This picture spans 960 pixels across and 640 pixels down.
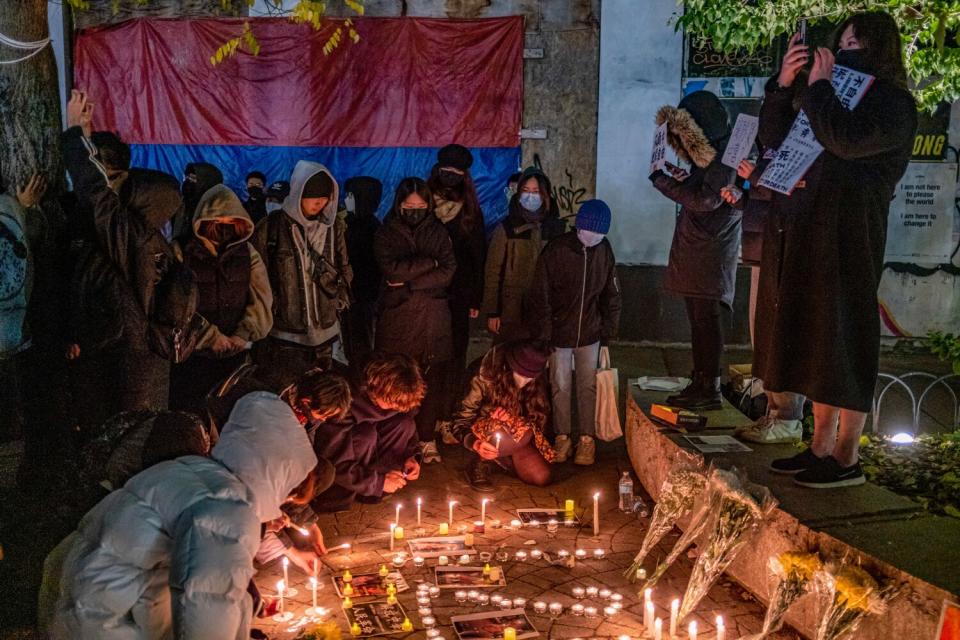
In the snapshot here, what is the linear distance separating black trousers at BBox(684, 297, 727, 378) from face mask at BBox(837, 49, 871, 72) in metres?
2.32

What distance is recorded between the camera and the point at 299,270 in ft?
20.4

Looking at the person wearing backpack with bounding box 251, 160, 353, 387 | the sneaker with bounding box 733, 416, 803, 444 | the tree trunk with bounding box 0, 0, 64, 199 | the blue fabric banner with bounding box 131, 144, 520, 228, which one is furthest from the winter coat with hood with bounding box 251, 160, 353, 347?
the blue fabric banner with bounding box 131, 144, 520, 228

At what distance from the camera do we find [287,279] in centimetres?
621

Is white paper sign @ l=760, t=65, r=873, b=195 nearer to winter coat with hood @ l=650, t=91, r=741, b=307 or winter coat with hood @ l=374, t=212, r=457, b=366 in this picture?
winter coat with hood @ l=650, t=91, r=741, b=307

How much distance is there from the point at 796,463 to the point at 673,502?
2.41 feet

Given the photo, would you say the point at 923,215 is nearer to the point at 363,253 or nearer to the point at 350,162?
the point at 350,162

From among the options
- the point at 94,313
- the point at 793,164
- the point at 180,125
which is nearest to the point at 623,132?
the point at 180,125

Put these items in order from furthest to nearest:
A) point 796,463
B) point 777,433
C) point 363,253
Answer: point 363,253
point 777,433
point 796,463

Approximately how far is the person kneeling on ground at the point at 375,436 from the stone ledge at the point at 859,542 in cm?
177

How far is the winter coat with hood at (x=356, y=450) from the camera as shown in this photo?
221 inches

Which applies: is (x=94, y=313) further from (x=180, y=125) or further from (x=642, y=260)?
(x=642, y=260)

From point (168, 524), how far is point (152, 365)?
97.8 inches

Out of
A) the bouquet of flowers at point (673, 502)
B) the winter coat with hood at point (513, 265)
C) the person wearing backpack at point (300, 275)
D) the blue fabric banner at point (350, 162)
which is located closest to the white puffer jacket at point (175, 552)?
the bouquet of flowers at point (673, 502)

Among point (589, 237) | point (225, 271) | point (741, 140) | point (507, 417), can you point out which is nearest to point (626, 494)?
point (507, 417)
